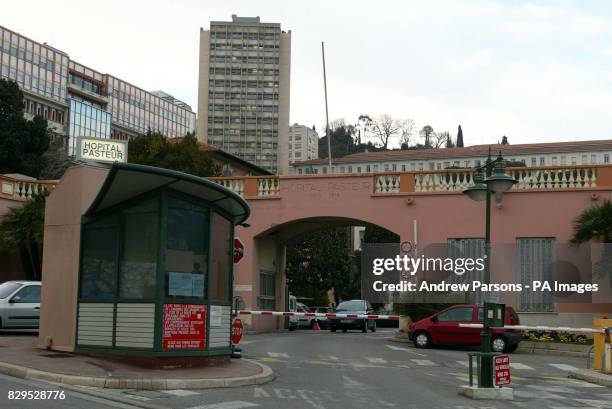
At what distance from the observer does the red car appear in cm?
2225

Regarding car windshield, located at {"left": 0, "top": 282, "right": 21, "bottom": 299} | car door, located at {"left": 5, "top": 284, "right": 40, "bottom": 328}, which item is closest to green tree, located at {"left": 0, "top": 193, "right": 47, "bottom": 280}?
car windshield, located at {"left": 0, "top": 282, "right": 21, "bottom": 299}

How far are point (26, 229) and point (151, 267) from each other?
17731mm

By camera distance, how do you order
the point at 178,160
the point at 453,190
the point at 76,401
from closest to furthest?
the point at 76,401 < the point at 453,190 < the point at 178,160

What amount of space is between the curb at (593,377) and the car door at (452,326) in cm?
610

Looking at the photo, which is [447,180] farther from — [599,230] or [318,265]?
[318,265]

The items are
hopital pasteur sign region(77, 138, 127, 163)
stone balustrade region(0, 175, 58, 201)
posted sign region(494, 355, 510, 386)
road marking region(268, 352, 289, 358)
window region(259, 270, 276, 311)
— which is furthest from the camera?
window region(259, 270, 276, 311)

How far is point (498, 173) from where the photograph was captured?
45.1 feet

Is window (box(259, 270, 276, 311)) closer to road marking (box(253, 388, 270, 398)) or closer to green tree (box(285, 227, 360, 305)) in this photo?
road marking (box(253, 388, 270, 398))

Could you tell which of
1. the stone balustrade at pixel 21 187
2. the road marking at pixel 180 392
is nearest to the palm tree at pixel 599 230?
the road marking at pixel 180 392

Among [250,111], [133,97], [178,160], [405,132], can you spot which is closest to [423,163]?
[405,132]

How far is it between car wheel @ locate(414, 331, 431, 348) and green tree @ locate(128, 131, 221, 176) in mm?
23980

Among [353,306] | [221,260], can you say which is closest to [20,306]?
[221,260]

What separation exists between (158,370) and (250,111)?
122719 mm

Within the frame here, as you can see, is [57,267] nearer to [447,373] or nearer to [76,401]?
[76,401]
